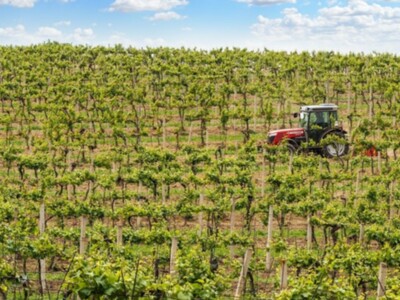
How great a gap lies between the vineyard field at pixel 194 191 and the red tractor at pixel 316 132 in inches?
27.8

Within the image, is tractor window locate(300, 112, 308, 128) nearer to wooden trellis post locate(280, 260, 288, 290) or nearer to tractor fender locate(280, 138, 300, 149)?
tractor fender locate(280, 138, 300, 149)

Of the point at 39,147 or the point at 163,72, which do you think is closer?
the point at 39,147

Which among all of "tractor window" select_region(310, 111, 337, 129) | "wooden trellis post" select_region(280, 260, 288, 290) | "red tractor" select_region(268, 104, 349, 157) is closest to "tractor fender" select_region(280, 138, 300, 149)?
"red tractor" select_region(268, 104, 349, 157)

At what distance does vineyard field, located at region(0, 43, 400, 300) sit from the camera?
16.4 meters

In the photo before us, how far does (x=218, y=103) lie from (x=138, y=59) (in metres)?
20.5

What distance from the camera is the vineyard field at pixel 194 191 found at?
1636 cm

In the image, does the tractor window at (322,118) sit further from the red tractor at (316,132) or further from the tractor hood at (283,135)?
the tractor hood at (283,135)

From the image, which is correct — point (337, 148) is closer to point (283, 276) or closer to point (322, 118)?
point (322, 118)

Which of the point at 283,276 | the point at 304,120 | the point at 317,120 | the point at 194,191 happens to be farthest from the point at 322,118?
the point at 283,276

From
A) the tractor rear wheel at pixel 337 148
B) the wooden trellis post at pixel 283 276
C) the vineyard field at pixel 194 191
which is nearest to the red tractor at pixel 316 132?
the tractor rear wheel at pixel 337 148

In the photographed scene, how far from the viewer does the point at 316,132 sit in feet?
123

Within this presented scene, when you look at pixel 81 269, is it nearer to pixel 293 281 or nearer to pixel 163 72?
pixel 293 281

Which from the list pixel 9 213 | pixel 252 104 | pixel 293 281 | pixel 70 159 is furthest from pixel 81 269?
pixel 252 104

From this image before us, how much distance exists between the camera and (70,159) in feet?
126
